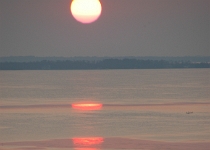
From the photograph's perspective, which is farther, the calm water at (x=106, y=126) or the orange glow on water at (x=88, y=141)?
the calm water at (x=106, y=126)

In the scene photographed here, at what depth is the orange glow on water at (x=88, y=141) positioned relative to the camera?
15.4 meters

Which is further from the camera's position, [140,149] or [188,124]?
[188,124]

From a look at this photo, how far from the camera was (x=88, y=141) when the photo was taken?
15.9 metres

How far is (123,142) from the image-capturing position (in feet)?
51.5

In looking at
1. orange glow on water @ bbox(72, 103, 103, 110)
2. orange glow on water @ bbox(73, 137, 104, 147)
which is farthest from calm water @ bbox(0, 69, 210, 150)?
orange glow on water @ bbox(72, 103, 103, 110)

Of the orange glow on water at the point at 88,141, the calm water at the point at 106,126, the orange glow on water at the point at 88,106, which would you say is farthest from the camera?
the orange glow on water at the point at 88,106

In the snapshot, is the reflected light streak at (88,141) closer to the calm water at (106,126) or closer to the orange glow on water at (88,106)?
the calm water at (106,126)

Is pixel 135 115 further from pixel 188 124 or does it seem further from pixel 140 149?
pixel 140 149

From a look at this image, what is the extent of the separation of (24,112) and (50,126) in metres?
4.48

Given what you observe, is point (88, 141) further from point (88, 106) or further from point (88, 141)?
point (88, 106)

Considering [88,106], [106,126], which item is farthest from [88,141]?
[88,106]

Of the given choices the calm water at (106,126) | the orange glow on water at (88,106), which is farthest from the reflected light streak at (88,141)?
the orange glow on water at (88,106)

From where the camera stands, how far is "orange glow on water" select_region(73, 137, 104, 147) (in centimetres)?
1543

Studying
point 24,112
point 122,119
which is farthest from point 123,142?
point 24,112
